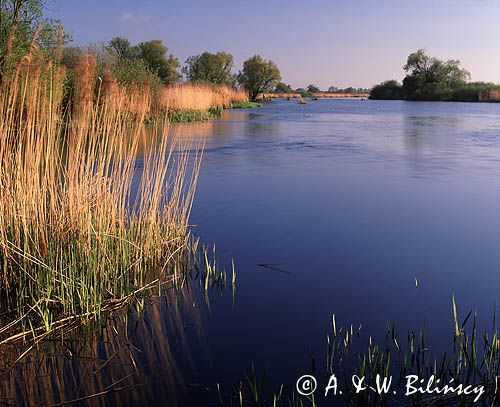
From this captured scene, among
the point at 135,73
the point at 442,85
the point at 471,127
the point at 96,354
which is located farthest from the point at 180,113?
the point at 442,85

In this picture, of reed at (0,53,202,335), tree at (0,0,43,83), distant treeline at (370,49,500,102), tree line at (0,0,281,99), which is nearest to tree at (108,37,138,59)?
tree line at (0,0,281,99)

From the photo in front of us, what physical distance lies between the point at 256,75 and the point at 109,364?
226ft

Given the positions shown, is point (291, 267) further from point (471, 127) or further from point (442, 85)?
point (442, 85)

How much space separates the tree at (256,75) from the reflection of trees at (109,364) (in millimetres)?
66612

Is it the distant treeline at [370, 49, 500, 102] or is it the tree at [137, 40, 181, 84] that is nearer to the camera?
the tree at [137, 40, 181, 84]

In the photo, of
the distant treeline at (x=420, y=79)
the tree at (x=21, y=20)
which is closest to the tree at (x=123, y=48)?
the distant treeline at (x=420, y=79)

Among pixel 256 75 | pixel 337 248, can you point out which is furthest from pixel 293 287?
pixel 256 75

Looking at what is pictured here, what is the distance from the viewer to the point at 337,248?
5312 millimetres

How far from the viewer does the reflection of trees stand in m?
2.67

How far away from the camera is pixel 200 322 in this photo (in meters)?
3.59

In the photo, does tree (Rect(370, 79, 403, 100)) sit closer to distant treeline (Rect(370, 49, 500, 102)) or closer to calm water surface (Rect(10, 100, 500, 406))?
distant treeline (Rect(370, 49, 500, 102))

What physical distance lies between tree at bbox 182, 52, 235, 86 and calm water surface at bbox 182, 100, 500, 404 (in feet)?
154

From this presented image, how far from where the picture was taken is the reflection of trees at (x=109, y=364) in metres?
2.67

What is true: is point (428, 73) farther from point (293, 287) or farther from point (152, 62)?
point (293, 287)
